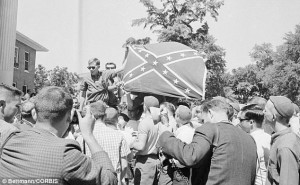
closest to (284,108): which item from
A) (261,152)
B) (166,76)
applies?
(261,152)

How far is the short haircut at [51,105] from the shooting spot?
2.41 m

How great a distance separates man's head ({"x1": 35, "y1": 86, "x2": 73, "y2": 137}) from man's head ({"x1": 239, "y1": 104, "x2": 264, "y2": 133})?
115 inches

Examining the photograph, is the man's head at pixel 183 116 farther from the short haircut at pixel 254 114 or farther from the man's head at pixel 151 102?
the short haircut at pixel 254 114

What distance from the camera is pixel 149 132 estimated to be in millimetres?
5320

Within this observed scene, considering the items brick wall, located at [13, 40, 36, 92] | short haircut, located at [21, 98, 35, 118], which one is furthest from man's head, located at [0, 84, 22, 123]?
brick wall, located at [13, 40, 36, 92]

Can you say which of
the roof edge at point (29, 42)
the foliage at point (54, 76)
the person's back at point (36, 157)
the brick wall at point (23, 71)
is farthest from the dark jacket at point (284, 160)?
the foliage at point (54, 76)

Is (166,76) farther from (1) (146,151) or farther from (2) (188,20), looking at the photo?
(2) (188,20)

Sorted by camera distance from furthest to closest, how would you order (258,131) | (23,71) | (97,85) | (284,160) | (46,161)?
(23,71) < (97,85) < (258,131) < (284,160) < (46,161)

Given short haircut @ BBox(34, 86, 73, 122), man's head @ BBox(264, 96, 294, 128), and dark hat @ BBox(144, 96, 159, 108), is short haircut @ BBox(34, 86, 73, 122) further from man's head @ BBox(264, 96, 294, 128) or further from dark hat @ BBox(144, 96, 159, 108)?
dark hat @ BBox(144, 96, 159, 108)

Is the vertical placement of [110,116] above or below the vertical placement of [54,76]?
below

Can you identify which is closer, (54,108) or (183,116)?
(54,108)

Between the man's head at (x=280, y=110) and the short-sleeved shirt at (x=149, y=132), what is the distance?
6.43 ft

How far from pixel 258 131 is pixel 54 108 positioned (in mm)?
3007

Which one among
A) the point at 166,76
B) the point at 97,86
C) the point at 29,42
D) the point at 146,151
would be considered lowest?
the point at 146,151
